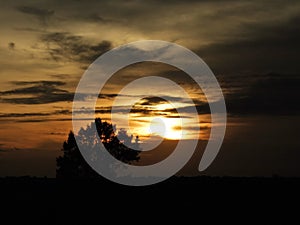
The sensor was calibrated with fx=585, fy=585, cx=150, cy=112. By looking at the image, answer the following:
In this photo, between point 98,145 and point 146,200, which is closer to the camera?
point 146,200

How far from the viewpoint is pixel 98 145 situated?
58.2 meters

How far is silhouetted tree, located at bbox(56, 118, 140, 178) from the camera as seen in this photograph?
56781 mm

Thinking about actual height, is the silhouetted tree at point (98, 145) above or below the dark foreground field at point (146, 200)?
above

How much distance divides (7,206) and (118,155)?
114 ft

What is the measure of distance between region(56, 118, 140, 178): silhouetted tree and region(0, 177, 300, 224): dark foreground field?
2624 cm

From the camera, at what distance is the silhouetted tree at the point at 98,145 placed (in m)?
56.8

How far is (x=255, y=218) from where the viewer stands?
20.0 metres

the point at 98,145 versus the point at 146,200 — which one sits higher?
the point at 98,145

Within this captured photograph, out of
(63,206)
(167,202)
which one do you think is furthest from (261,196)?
(63,206)

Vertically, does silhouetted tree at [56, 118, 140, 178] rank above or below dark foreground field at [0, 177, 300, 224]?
above

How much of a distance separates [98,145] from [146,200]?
3461cm

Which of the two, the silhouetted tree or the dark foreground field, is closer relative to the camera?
the dark foreground field

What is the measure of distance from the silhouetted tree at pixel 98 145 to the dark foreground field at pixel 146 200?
26.2 metres

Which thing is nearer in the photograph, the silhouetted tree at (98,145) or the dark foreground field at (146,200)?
the dark foreground field at (146,200)
